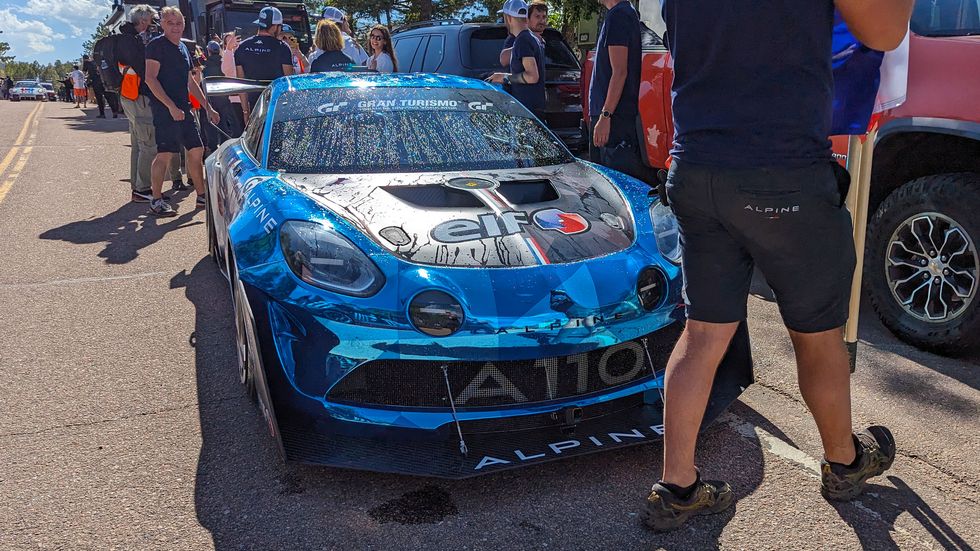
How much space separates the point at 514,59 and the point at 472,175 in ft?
10.5

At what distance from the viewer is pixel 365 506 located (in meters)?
2.54

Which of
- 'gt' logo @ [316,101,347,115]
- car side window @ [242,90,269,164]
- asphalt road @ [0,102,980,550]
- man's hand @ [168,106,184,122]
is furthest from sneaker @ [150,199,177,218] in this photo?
'gt' logo @ [316,101,347,115]

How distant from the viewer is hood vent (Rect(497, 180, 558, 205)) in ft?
10.9

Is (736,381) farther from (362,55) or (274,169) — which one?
(362,55)

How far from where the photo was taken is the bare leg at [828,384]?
2.26 meters

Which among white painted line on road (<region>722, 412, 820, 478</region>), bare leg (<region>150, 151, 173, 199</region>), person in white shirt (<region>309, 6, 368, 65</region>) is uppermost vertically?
person in white shirt (<region>309, 6, 368, 65</region>)

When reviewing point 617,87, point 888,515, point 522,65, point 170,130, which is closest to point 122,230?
point 170,130

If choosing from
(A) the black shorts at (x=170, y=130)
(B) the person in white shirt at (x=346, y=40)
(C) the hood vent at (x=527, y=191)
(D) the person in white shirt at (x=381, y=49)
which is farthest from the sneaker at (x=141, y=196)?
(C) the hood vent at (x=527, y=191)

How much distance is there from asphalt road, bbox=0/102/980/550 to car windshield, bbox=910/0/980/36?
1.45 m

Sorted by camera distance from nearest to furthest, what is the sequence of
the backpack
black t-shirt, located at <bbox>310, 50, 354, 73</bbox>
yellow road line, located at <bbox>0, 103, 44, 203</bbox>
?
black t-shirt, located at <bbox>310, 50, 354, 73</bbox> → the backpack → yellow road line, located at <bbox>0, 103, 44, 203</bbox>

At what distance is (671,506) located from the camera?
7.59 ft

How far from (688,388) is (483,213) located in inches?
45.5

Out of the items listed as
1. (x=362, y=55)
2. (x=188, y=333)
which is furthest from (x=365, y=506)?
(x=362, y=55)

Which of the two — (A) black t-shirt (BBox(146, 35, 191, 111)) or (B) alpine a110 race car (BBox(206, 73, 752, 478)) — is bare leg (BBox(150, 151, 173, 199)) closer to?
(A) black t-shirt (BBox(146, 35, 191, 111))
